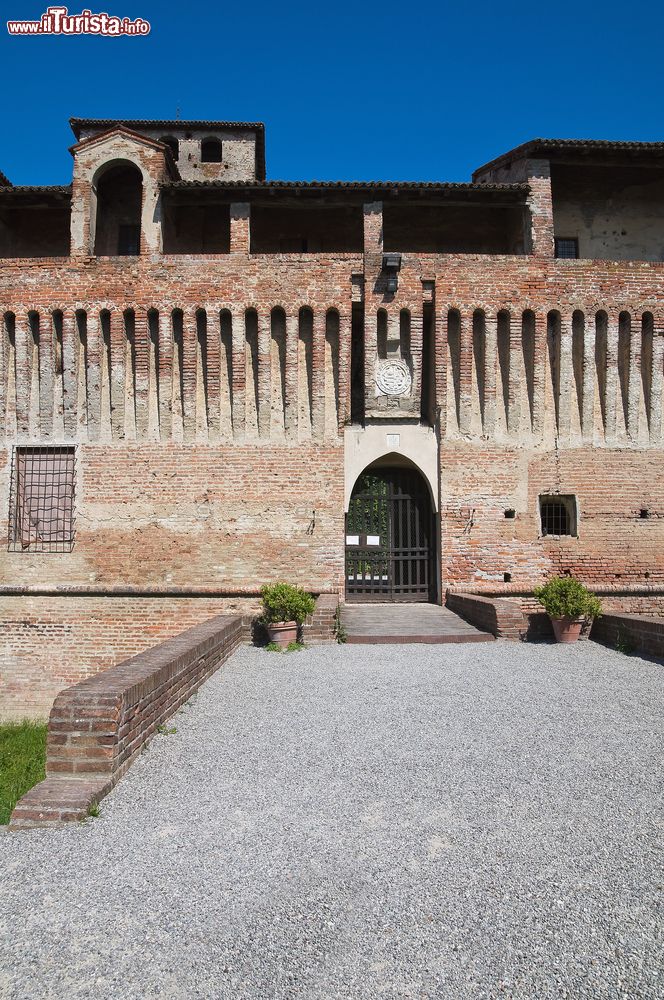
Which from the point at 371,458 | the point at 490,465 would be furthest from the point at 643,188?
the point at 371,458

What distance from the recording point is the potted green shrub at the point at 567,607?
35.0ft

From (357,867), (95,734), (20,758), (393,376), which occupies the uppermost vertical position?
(393,376)

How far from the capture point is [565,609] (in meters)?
10.7

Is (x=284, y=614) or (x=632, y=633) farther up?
(x=284, y=614)

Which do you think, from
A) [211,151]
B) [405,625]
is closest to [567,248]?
[405,625]

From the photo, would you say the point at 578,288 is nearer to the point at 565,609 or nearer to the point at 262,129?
the point at 565,609

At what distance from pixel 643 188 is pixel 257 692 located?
1504 centimetres

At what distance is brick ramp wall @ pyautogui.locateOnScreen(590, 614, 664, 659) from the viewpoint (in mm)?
9414

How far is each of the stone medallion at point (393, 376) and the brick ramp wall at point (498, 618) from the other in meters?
4.76

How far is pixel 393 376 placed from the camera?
1355 cm

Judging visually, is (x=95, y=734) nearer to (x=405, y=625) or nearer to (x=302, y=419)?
(x=405, y=625)

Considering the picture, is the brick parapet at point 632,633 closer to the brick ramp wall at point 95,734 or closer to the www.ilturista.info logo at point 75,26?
the brick ramp wall at point 95,734

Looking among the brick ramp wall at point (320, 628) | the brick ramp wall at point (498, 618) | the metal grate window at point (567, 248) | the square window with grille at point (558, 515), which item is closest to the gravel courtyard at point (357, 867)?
the brick ramp wall at point (320, 628)

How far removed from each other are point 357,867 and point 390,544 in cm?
1058
